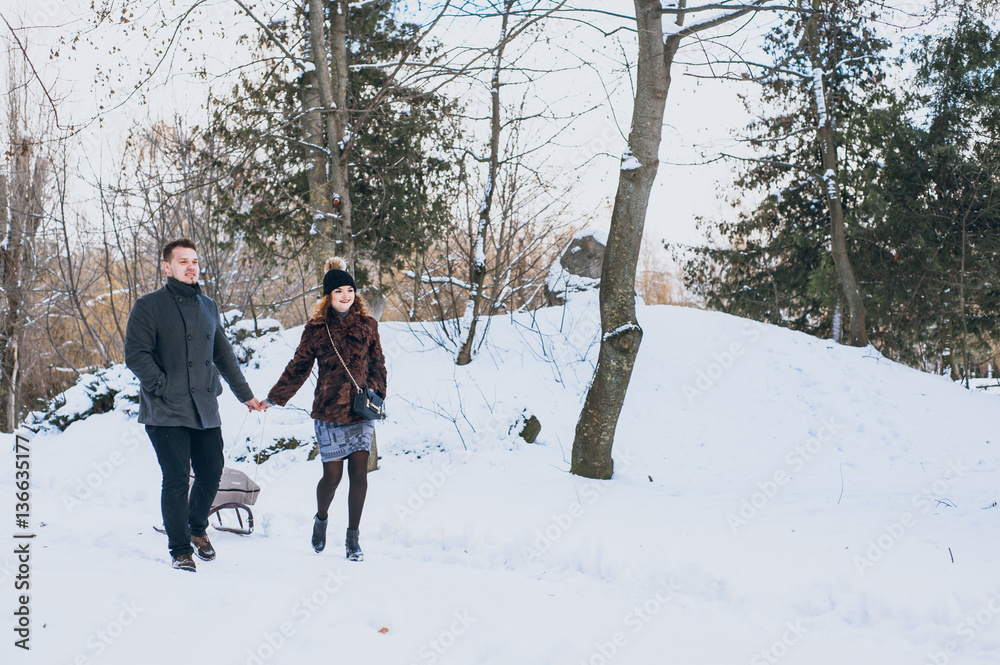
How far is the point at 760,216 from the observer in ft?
55.4

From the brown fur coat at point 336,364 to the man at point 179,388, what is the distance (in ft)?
1.60

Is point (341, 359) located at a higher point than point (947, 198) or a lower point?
lower

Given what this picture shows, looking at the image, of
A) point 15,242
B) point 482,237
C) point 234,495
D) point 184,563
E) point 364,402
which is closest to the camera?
point 184,563

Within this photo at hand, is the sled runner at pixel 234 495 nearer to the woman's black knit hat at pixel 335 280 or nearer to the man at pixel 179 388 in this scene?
the man at pixel 179 388

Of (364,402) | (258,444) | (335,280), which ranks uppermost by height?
(335,280)

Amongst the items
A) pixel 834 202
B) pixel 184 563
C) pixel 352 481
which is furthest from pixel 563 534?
pixel 834 202

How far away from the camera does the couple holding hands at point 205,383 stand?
388 centimetres

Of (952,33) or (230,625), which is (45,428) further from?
(952,33)

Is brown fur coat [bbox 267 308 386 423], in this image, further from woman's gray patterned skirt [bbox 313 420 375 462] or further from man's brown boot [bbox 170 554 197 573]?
man's brown boot [bbox 170 554 197 573]

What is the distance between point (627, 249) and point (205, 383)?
14.1ft

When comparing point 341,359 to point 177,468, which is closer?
point 177,468

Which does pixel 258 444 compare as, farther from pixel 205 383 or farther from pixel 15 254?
pixel 15 254

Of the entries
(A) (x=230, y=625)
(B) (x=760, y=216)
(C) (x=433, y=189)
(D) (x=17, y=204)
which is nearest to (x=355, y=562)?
(A) (x=230, y=625)

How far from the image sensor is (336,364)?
4375mm
